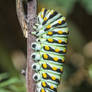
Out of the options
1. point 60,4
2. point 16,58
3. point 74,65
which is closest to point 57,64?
point 60,4

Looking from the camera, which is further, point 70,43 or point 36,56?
point 70,43

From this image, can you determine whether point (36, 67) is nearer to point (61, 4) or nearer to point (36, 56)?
point (36, 56)

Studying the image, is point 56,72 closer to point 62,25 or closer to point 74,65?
point 62,25

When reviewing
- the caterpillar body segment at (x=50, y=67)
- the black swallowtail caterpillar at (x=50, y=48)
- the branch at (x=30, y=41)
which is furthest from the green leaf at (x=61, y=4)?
the branch at (x=30, y=41)

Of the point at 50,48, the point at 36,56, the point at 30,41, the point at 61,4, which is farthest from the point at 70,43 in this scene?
the point at 30,41

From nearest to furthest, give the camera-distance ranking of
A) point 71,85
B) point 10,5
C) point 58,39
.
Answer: point 58,39, point 71,85, point 10,5

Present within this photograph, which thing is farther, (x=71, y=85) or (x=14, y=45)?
(x=14, y=45)

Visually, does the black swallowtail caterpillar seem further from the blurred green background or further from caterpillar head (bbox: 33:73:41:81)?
the blurred green background
